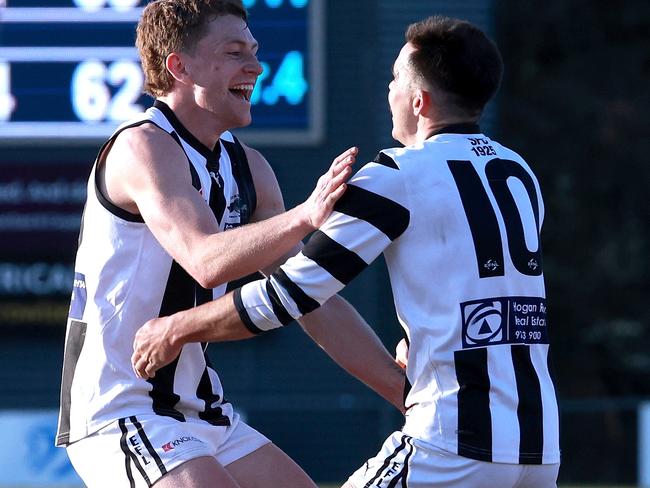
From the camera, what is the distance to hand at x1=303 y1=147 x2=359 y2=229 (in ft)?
10.8

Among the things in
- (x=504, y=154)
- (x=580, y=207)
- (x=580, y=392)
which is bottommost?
(x=580, y=392)

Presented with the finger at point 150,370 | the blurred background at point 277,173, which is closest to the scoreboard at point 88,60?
the blurred background at point 277,173

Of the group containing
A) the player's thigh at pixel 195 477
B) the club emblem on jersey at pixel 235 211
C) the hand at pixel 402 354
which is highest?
the club emblem on jersey at pixel 235 211

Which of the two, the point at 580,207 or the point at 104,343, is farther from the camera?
the point at 580,207

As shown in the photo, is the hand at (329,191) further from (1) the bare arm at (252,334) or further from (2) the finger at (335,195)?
(1) the bare arm at (252,334)

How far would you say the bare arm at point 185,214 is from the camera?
11.3ft

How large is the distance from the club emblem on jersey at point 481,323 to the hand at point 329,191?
0.39m

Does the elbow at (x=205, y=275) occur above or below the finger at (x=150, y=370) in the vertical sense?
above

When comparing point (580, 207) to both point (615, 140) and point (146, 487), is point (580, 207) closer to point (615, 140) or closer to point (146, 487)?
point (615, 140)

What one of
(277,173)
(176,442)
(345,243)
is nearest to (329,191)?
(345,243)

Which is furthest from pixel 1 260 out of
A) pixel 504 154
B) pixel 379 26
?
pixel 504 154

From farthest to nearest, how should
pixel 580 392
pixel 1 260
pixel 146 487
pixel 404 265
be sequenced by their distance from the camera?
pixel 580 392
pixel 1 260
pixel 146 487
pixel 404 265

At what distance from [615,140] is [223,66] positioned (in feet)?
43.3

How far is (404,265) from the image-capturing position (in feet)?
10.9
